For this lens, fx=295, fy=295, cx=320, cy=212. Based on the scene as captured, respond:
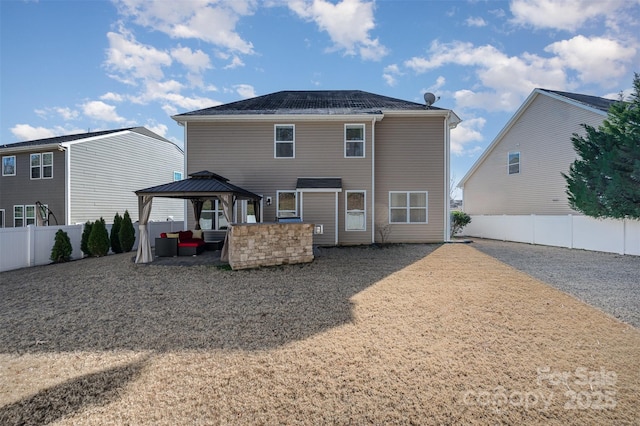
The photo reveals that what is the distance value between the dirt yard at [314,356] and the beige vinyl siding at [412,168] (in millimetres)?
6674

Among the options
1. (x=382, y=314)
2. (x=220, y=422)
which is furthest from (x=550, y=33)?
(x=220, y=422)

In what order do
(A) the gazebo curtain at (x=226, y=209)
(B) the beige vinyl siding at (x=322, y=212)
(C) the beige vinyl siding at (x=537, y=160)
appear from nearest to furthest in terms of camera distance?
(A) the gazebo curtain at (x=226, y=209)
(B) the beige vinyl siding at (x=322, y=212)
(C) the beige vinyl siding at (x=537, y=160)

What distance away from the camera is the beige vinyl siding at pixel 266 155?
1249 cm

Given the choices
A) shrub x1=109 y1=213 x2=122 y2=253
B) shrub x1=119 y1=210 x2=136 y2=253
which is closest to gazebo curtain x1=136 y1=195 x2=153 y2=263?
shrub x1=119 y1=210 x2=136 y2=253

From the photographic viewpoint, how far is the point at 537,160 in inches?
607

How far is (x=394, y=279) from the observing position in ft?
22.8

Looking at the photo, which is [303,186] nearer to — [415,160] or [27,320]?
[415,160]

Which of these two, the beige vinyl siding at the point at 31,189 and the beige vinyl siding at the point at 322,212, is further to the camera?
the beige vinyl siding at the point at 31,189

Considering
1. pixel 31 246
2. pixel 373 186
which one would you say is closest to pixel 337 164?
pixel 373 186

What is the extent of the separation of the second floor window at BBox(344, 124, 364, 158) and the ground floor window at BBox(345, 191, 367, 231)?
1.67m

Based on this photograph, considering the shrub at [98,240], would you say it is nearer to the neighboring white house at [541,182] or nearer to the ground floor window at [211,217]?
the ground floor window at [211,217]

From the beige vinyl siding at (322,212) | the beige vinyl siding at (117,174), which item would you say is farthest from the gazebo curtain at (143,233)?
the beige vinyl siding at (117,174)

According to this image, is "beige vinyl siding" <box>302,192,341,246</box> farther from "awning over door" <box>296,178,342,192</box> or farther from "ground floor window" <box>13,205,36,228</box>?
"ground floor window" <box>13,205,36,228</box>

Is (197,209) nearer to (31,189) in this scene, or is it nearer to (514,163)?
(31,189)
